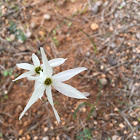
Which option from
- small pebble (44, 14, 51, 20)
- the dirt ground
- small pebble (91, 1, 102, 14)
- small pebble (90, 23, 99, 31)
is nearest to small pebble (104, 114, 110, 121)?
the dirt ground

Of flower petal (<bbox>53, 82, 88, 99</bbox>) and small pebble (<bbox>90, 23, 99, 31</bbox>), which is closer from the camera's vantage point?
flower petal (<bbox>53, 82, 88, 99</bbox>)

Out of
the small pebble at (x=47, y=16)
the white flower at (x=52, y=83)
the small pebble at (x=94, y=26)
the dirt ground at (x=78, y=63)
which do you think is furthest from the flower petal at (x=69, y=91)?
the small pebble at (x=47, y=16)

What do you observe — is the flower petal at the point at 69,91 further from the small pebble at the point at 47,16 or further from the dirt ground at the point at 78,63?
the small pebble at the point at 47,16

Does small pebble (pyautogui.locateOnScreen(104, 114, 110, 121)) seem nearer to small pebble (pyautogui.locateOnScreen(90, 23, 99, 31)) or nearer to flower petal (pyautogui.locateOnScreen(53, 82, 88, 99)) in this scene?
flower petal (pyautogui.locateOnScreen(53, 82, 88, 99))

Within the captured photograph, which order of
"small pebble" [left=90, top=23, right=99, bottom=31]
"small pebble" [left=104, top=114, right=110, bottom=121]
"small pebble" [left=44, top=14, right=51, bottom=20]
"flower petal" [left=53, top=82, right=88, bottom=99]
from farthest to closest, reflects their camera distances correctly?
"small pebble" [left=44, top=14, right=51, bottom=20] < "small pebble" [left=90, top=23, right=99, bottom=31] < "small pebble" [left=104, top=114, right=110, bottom=121] < "flower petal" [left=53, top=82, right=88, bottom=99]

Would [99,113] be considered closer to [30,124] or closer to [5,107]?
[30,124]

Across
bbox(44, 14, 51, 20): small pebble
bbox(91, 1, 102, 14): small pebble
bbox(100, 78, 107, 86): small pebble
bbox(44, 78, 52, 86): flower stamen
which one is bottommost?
bbox(100, 78, 107, 86): small pebble

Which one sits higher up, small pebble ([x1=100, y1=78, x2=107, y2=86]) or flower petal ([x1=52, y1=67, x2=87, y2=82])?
flower petal ([x1=52, y1=67, x2=87, y2=82])

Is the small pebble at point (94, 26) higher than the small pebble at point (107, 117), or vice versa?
the small pebble at point (94, 26)
